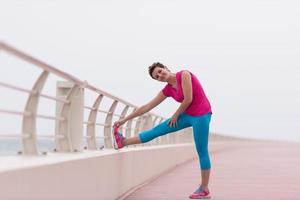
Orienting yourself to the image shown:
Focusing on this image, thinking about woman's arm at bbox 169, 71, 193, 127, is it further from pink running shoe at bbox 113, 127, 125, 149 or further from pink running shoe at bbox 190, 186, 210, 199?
pink running shoe at bbox 190, 186, 210, 199

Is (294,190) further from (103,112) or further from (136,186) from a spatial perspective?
(103,112)

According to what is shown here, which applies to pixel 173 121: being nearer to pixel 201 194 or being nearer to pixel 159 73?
pixel 159 73

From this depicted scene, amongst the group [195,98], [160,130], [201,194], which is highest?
[195,98]

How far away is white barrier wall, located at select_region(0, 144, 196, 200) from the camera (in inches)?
202

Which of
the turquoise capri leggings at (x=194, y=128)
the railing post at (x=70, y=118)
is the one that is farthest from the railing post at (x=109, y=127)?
the railing post at (x=70, y=118)

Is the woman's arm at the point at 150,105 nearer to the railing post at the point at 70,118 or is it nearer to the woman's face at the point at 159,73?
the woman's face at the point at 159,73

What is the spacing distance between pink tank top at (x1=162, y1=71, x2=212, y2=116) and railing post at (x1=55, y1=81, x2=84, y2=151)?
1.43m

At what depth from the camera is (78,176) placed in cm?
705

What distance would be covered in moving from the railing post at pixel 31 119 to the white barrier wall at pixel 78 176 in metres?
0.12

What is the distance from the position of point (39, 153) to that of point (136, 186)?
5.11 meters

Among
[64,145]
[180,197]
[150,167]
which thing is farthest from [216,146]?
[64,145]

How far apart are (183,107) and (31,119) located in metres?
3.23

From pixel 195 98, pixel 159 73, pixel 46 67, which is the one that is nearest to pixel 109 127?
Answer: pixel 195 98

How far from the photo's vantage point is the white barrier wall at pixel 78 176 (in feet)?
16.8
